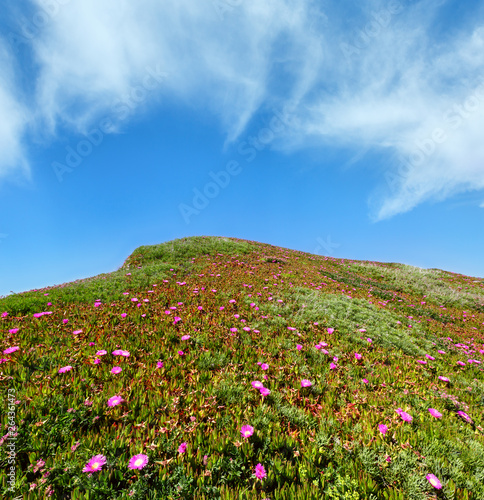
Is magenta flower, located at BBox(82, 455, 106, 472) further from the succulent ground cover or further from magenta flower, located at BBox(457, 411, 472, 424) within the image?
magenta flower, located at BBox(457, 411, 472, 424)

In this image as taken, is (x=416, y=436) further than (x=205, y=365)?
No

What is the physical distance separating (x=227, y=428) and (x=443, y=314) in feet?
46.0

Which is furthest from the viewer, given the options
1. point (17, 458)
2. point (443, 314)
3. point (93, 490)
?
point (443, 314)

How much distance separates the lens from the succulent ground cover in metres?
2.34

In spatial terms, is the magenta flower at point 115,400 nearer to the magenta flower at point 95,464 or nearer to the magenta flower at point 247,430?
the magenta flower at point 95,464

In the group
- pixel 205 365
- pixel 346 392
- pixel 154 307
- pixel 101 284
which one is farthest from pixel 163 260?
pixel 346 392

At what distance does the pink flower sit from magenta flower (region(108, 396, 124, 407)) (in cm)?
184

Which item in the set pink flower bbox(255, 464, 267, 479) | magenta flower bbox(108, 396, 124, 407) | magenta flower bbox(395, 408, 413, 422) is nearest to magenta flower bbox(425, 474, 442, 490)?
magenta flower bbox(395, 408, 413, 422)

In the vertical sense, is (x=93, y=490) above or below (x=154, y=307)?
below

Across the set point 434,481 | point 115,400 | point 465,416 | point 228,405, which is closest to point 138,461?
point 115,400

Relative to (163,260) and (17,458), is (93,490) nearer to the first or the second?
(17,458)

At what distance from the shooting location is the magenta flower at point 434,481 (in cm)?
240

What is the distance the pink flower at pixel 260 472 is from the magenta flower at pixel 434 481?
168 cm

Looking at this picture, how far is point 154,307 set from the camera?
679cm
